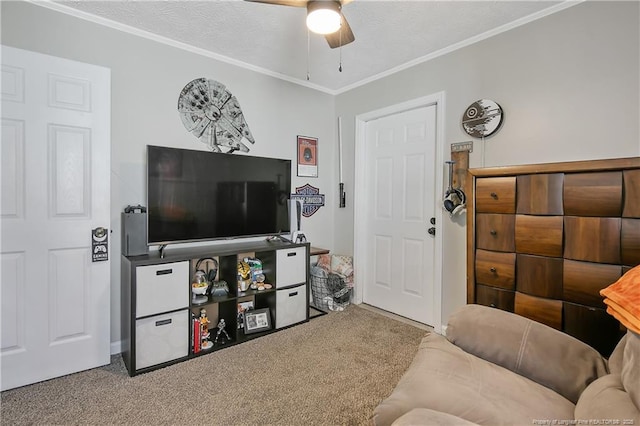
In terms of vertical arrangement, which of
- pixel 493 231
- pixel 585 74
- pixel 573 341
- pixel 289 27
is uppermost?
pixel 289 27

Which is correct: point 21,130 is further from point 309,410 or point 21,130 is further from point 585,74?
point 585,74

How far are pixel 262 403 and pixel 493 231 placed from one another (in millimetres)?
1673

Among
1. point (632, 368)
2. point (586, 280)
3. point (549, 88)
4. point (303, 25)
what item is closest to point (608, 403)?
point (632, 368)

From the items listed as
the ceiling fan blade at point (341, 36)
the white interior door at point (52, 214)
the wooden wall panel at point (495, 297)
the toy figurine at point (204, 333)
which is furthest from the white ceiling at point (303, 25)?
the toy figurine at point (204, 333)

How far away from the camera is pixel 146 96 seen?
97.6 inches

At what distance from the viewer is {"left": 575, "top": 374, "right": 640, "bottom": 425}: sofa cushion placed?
816 mm

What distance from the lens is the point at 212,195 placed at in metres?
2.54

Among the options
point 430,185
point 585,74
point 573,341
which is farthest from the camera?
point 430,185

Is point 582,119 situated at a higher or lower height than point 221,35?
lower

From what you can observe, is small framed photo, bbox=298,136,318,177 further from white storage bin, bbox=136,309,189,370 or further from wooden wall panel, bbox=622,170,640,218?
wooden wall panel, bbox=622,170,640,218

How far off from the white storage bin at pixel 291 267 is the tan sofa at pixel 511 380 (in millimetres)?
1539

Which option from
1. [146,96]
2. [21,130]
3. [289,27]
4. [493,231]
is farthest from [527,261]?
[21,130]

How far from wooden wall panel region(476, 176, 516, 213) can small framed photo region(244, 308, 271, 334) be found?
6.33 ft

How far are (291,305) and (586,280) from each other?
2125mm
